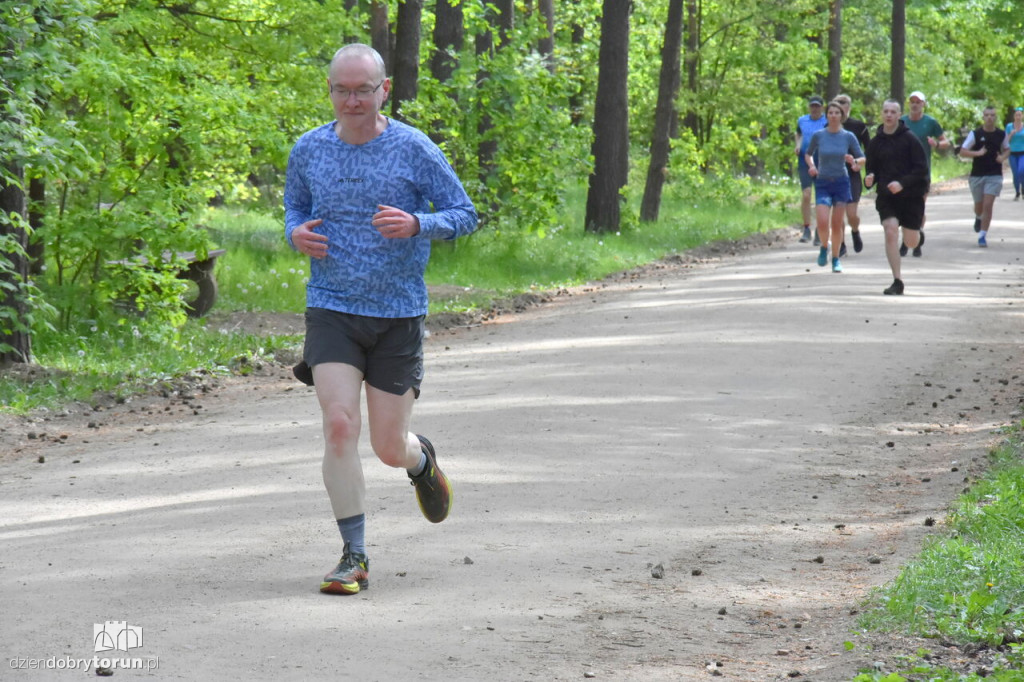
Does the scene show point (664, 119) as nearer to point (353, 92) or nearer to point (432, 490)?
point (432, 490)

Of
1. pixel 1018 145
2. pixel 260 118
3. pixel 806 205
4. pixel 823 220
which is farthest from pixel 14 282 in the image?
pixel 1018 145

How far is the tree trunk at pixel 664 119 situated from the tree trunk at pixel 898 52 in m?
15.1

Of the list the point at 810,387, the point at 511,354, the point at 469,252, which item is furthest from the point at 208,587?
the point at 469,252

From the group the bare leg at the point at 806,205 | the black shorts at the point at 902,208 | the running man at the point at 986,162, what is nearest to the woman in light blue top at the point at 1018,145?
the running man at the point at 986,162

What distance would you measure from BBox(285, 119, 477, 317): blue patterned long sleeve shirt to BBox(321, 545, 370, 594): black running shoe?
0.98m

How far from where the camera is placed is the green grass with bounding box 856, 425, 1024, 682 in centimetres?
510

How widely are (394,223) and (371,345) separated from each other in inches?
22.2

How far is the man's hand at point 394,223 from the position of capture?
5.61 metres

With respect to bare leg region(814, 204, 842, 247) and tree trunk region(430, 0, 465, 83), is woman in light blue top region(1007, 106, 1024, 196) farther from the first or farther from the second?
tree trunk region(430, 0, 465, 83)

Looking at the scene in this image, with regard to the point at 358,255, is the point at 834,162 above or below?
above

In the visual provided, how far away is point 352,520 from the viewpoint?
5.89 meters

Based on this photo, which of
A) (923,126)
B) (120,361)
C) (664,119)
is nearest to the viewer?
(120,361)

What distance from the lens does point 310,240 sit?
571cm

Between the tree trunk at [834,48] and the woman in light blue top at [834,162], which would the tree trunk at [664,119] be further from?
the tree trunk at [834,48]
